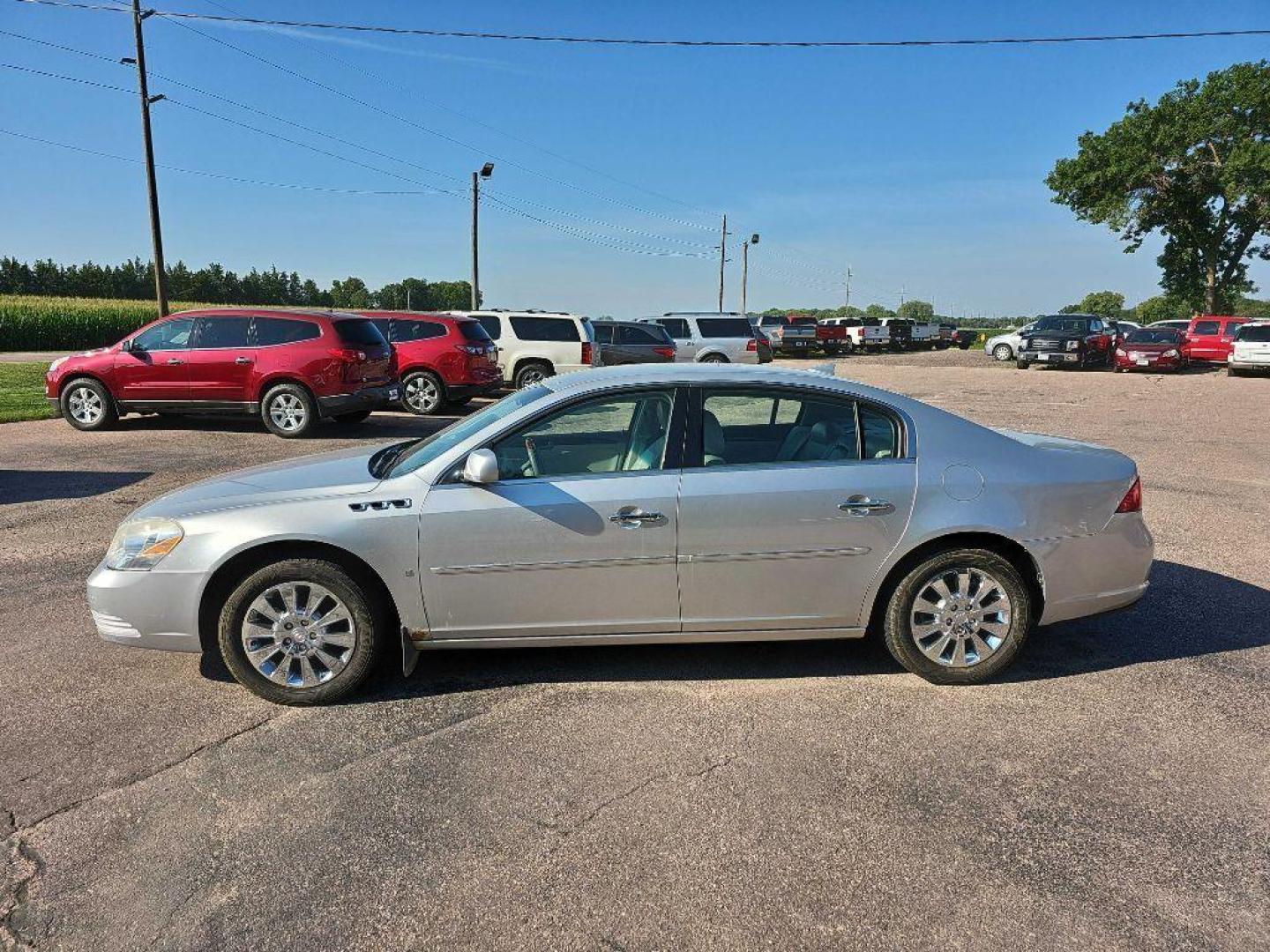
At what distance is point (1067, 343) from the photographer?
28.8 m

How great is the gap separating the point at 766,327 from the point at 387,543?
1459 inches

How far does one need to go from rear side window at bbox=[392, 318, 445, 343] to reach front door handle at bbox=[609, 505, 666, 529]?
39.1 feet

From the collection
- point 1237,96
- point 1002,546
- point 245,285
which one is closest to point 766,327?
point 1237,96

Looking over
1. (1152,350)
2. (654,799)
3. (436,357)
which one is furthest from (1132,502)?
(1152,350)

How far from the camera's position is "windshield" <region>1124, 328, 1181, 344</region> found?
28.1 metres

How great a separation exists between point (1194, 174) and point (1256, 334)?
22.4 meters

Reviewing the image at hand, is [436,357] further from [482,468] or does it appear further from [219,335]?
[482,468]

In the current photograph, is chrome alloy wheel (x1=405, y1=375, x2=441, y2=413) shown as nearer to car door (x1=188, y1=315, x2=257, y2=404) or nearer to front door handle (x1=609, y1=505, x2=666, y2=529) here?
car door (x1=188, y1=315, x2=257, y2=404)

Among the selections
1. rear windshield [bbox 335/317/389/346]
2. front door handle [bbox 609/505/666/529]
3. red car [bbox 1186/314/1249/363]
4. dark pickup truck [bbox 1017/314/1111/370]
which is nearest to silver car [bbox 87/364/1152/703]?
front door handle [bbox 609/505/666/529]

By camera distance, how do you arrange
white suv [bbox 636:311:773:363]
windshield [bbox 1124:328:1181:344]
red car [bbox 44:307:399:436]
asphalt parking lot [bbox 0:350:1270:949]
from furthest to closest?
windshield [bbox 1124:328:1181:344] → white suv [bbox 636:311:773:363] → red car [bbox 44:307:399:436] → asphalt parking lot [bbox 0:350:1270:949]

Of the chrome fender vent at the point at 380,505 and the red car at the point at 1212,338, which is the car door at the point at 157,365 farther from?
the red car at the point at 1212,338

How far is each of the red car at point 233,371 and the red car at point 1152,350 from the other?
85.0 ft

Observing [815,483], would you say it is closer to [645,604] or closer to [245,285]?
[645,604]

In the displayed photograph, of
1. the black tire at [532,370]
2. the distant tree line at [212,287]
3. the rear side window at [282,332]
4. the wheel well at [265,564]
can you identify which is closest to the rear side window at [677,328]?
the black tire at [532,370]
